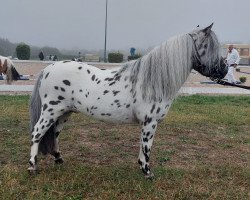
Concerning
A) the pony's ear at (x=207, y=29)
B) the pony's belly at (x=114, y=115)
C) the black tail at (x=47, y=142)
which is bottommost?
the black tail at (x=47, y=142)

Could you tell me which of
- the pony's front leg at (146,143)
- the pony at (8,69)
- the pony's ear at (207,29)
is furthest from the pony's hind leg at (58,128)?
the pony at (8,69)

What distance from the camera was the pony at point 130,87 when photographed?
4891 millimetres

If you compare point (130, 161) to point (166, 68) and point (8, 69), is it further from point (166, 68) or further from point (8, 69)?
point (8, 69)

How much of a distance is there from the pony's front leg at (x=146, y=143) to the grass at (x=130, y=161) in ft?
0.45

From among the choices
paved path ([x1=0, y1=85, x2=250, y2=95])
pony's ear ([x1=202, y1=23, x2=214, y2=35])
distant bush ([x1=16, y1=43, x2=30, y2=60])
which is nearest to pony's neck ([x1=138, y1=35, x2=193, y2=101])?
pony's ear ([x1=202, y1=23, x2=214, y2=35])

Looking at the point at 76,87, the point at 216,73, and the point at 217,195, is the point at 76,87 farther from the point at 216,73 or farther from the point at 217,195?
the point at 217,195

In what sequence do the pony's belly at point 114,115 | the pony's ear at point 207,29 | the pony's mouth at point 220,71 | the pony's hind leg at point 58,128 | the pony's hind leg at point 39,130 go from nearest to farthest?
1. the pony's ear at point 207,29
2. the pony's mouth at point 220,71
3. the pony's belly at point 114,115
4. the pony's hind leg at point 39,130
5. the pony's hind leg at point 58,128

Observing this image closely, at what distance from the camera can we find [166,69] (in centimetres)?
488

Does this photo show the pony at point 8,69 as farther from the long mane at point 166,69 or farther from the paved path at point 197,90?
the long mane at point 166,69

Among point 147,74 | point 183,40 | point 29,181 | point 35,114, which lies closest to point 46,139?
point 35,114

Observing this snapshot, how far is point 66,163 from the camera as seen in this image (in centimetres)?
587

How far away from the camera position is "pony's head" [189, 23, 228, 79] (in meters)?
4.88

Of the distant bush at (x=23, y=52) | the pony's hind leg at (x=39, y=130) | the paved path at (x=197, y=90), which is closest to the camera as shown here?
the pony's hind leg at (x=39, y=130)

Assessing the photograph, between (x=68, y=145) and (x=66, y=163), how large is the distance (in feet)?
3.43
